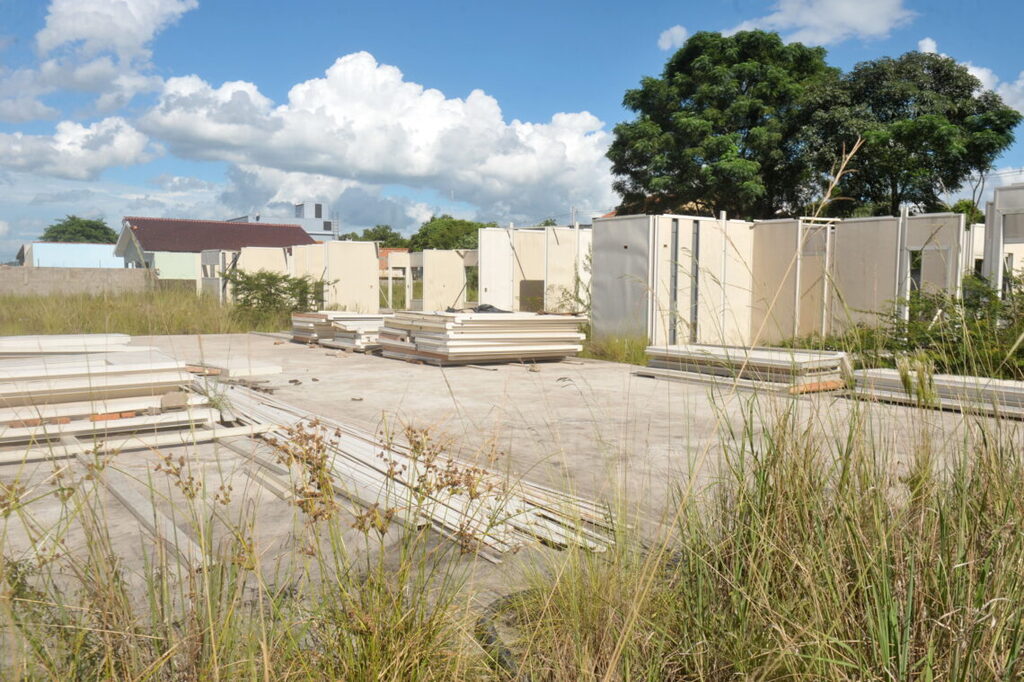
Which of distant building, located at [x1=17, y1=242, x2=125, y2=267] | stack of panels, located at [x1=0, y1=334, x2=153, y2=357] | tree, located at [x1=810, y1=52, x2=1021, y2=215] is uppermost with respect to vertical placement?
tree, located at [x1=810, y1=52, x2=1021, y2=215]

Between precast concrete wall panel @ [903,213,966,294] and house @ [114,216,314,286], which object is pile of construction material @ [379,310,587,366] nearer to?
precast concrete wall panel @ [903,213,966,294]

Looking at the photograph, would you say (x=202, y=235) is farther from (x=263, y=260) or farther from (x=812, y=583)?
(x=812, y=583)

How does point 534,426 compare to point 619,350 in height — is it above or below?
below

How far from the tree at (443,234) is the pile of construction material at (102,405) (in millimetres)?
51682

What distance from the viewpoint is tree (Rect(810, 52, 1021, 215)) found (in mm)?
24172

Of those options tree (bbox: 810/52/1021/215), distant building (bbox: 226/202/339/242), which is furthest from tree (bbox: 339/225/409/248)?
tree (bbox: 810/52/1021/215)

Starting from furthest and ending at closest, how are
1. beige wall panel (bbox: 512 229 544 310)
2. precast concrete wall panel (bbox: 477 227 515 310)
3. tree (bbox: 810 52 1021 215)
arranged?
tree (bbox: 810 52 1021 215), beige wall panel (bbox: 512 229 544 310), precast concrete wall panel (bbox: 477 227 515 310)

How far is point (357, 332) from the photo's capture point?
15.2m

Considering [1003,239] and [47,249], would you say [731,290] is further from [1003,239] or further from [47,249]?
[47,249]

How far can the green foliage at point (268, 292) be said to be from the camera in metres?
20.8

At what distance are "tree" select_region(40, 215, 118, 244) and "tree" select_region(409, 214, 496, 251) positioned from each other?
39.5 metres

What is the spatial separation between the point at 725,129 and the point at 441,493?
2708cm

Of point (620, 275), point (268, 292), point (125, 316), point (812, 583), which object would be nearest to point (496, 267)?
point (268, 292)

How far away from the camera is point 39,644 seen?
1.93 m
